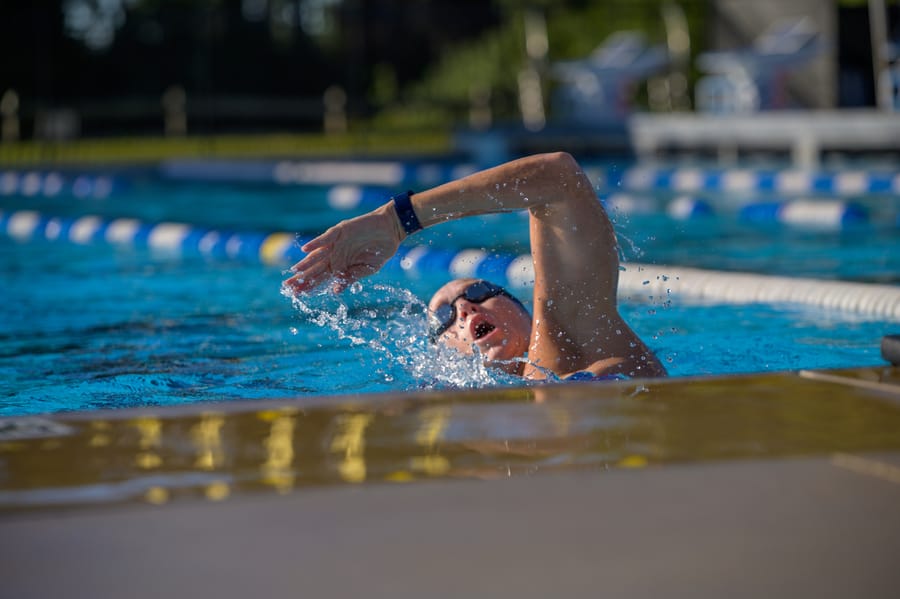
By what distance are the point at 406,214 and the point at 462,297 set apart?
0.62 meters

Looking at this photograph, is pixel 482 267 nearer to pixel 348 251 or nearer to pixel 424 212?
pixel 424 212

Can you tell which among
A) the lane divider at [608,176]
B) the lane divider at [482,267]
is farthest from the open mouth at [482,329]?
the lane divider at [608,176]

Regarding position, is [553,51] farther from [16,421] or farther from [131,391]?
[16,421]

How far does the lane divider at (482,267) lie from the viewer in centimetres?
509

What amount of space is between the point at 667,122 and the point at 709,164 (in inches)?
35.4

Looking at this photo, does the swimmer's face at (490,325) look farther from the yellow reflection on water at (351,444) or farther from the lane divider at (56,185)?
the lane divider at (56,185)

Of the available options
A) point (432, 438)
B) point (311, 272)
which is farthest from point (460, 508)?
point (311, 272)

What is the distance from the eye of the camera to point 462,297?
3477mm

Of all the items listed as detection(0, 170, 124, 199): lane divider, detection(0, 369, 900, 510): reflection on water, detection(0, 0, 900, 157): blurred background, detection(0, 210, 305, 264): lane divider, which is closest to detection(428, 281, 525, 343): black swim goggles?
detection(0, 369, 900, 510): reflection on water

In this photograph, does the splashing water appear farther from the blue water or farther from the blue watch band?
the blue watch band

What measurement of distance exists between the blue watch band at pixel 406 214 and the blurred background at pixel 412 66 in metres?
11.8

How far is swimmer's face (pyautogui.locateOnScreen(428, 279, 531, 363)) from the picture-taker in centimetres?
347

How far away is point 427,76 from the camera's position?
23000mm

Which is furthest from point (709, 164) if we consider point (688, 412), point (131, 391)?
point (688, 412)
